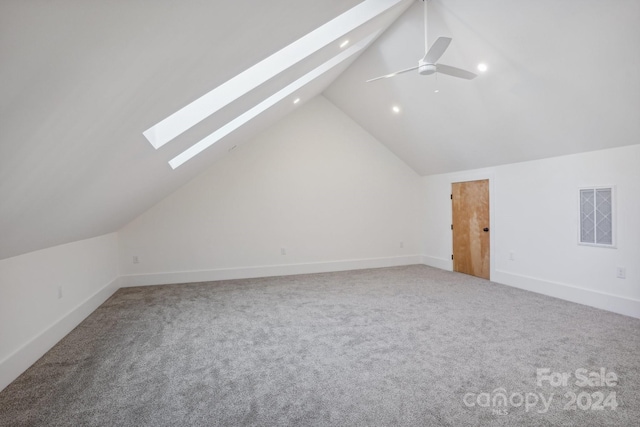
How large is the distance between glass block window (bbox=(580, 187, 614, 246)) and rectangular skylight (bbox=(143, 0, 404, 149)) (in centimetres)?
323

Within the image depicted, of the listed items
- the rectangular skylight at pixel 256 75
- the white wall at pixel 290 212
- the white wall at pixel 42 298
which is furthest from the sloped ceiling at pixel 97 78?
the white wall at pixel 290 212

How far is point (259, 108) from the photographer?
13.9ft

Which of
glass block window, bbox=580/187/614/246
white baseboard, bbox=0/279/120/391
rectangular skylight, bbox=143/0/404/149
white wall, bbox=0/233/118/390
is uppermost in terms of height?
rectangular skylight, bbox=143/0/404/149

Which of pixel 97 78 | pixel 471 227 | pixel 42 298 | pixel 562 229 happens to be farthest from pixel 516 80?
pixel 42 298

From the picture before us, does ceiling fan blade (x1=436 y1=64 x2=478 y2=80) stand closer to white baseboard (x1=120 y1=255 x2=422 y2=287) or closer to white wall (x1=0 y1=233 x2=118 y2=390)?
white wall (x1=0 y1=233 x2=118 y2=390)

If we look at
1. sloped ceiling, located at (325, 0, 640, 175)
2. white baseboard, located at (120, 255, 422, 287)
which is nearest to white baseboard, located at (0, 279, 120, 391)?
white baseboard, located at (120, 255, 422, 287)

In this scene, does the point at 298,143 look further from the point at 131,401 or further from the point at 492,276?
the point at 131,401

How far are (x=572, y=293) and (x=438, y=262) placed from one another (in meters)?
2.61

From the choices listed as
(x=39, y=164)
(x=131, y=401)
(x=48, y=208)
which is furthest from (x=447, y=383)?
(x=48, y=208)

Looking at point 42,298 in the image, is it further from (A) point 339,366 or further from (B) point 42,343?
(A) point 339,366

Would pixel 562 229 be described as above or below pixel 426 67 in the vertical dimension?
below

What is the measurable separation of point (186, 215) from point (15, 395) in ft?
12.3

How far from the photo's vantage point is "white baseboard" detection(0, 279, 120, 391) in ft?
8.41

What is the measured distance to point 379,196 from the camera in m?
7.08
